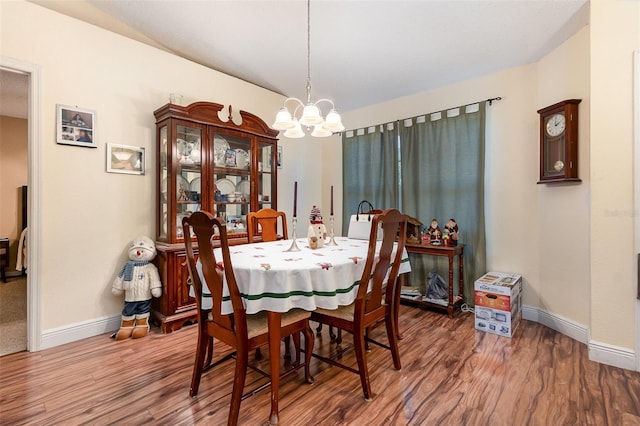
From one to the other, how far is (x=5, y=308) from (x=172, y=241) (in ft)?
7.17

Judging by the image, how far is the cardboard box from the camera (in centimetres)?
246

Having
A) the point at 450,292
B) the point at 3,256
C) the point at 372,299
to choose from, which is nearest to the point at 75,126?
the point at 372,299

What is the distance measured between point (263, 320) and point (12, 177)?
17.7 ft

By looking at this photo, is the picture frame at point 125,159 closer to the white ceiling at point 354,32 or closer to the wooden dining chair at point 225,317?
the white ceiling at point 354,32

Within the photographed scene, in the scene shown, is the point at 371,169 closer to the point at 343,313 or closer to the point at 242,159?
the point at 242,159

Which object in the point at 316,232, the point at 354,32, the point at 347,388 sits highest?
the point at 354,32

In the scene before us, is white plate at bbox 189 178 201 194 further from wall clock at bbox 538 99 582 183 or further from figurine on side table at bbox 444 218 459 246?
wall clock at bbox 538 99 582 183

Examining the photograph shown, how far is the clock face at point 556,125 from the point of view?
2.46 m

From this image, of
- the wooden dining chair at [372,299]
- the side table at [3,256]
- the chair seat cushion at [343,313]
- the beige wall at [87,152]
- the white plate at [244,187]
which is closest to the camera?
the wooden dining chair at [372,299]

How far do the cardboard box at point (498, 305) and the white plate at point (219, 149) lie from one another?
2.75 metres

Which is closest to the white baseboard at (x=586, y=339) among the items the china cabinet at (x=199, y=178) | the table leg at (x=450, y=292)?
the table leg at (x=450, y=292)

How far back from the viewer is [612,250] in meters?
2.00

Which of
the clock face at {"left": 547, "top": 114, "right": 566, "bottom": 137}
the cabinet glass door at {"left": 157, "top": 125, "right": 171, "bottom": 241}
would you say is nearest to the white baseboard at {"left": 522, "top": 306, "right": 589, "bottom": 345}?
the clock face at {"left": 547, "top": 114, "right": 566, "bottom": 137}

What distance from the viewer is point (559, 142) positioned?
8.20ft
